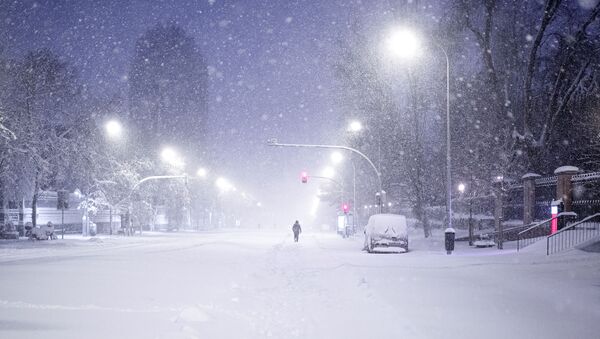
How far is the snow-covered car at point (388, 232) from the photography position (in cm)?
2584

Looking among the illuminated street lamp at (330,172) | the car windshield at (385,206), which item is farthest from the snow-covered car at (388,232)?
the illuminated street lamp at (330,172)

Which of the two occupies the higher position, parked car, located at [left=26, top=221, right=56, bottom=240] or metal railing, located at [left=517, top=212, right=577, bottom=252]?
metal railing, located at [left=517, top=212, right=577, bottom=252]

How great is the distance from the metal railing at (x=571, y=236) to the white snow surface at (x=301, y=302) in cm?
330

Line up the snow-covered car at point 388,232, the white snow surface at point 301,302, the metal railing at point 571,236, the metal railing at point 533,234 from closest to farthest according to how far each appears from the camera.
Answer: the white snow surface at point 301,302, the metal railing at point 571,236, the metal railing at point 533,234, the snow-covered car at point 388,232

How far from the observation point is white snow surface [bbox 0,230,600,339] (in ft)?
24.4

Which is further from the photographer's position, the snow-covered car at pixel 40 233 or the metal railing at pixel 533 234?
the snow-covered car at pixel 40 233

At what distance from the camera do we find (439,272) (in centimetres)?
1625

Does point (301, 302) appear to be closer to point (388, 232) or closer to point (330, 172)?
point (388, 232)

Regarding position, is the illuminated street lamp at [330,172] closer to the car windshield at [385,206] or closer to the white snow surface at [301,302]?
the car windshield at [385,206]

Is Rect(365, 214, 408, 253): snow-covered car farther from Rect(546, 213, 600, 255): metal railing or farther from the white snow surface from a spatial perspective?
the white snow surface

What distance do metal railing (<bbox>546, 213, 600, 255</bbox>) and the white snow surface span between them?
330 centimetres

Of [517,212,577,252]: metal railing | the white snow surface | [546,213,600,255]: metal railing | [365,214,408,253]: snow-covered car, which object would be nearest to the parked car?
the white snow surface

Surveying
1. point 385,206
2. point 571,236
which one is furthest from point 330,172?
point 571,236

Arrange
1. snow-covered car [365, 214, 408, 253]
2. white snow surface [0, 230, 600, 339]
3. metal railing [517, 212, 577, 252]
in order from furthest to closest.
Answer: snow-covered car [365, 214, 408, 253] → metal railing [517, 212, 577, 252] → white snow surface [0, 230, 600, 339]
